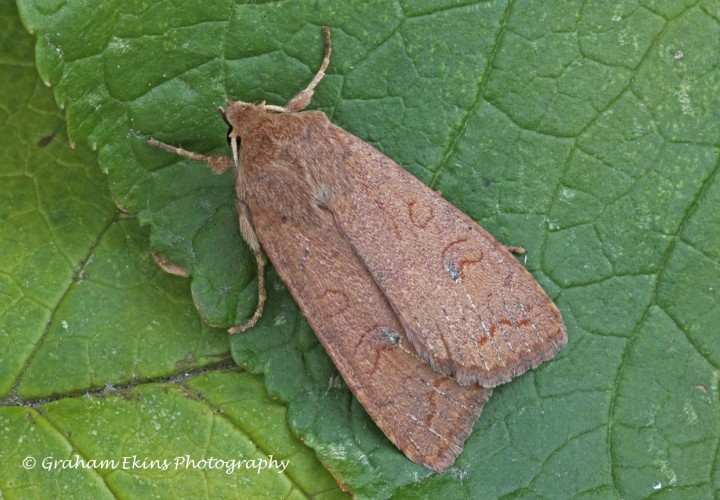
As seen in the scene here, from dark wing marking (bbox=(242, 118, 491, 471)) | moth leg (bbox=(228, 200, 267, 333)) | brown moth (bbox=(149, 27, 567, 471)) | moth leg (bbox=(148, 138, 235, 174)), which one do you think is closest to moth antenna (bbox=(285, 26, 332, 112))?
A: brown moth (bbox=(149, 27, 567, 471))

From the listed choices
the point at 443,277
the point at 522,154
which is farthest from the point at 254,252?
the point at 522,154

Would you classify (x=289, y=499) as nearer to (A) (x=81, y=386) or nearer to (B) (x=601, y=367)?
(A) (x=81, y=386)

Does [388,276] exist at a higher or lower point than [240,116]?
lower

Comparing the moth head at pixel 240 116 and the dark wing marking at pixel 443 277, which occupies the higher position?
the moth head at pixel 240 116

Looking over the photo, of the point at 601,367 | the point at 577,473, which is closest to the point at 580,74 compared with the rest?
the point at 601,367

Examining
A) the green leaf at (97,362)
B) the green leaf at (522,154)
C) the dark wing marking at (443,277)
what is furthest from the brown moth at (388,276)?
the green leaf at (97,362)

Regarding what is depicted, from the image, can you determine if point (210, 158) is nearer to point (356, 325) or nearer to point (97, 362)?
point (356, 325)

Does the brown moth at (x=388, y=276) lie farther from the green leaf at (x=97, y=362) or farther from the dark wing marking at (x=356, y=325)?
the green leaf at (x=97, y=362)
